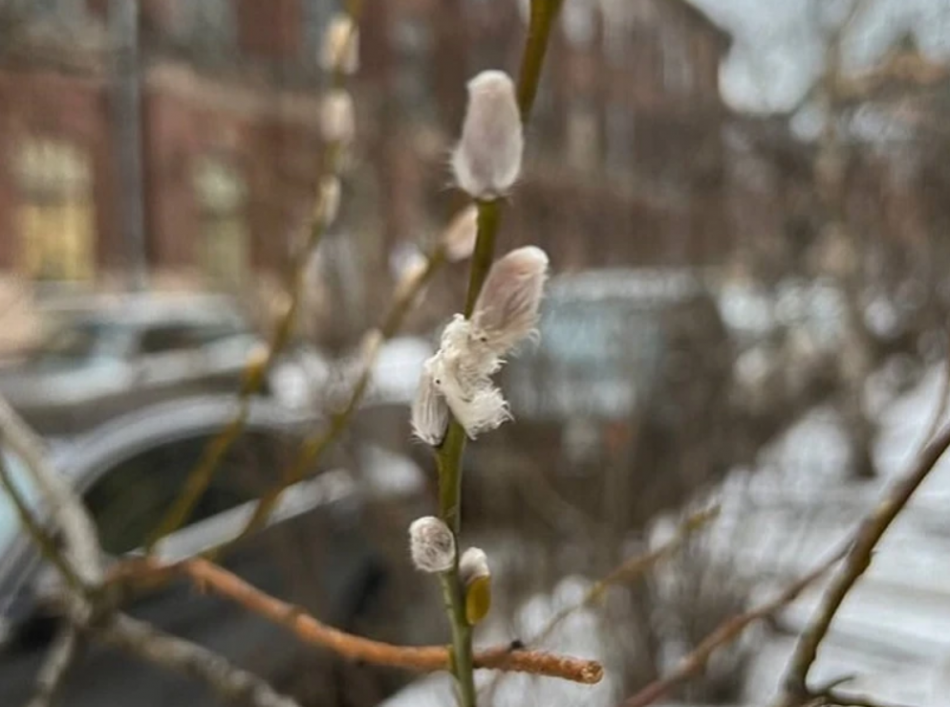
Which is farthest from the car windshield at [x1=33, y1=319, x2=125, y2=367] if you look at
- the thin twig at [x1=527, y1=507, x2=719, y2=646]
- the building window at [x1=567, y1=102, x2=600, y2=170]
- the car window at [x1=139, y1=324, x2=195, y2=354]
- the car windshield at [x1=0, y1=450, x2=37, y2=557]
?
the thin twig at [x1=527, y1=507, x2=719, y2=646]

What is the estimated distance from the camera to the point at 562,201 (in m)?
4.70

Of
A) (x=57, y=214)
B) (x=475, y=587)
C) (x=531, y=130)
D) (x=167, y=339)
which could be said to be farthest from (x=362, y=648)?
(x=57, y=214)

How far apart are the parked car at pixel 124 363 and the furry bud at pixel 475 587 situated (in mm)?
2257

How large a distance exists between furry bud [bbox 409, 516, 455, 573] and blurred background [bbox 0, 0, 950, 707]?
66 centimetres

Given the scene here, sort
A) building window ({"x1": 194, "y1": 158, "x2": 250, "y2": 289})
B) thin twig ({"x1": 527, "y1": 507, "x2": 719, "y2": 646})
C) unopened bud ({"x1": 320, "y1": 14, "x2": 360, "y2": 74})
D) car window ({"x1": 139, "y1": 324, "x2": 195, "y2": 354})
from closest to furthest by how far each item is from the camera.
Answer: thin twig ({"x1": 527, "y1": 507, "x2": 719, "y2": 646}) → unopened bud ({"x1": 320, "y1": 14, "x2": 360, "y2": 74}) → car window ({"x1": 139, "y1": 324, "x2": 195, "y2": 354}) → building window ({"x1": 194, "y1": 158, "x2": 250, "y2": 289})

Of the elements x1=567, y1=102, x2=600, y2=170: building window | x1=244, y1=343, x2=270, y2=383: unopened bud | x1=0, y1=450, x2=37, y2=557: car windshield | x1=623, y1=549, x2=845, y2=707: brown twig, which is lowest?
x1=0, y1=450, x2=37, y2=557: car windshield

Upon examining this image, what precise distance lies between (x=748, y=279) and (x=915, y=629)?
2.39 metres

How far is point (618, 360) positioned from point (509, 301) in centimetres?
429

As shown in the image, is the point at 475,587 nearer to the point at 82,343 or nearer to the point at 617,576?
the point at 617,576

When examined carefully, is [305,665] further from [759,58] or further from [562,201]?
[759,58]

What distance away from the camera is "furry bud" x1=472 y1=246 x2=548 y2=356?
717mm

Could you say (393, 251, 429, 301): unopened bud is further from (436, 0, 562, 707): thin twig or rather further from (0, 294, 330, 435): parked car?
(0, 294, 330, 435): parked car

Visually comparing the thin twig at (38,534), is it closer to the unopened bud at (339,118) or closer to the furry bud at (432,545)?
the unopened bud at (339,118)

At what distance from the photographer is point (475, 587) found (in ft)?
2.64
